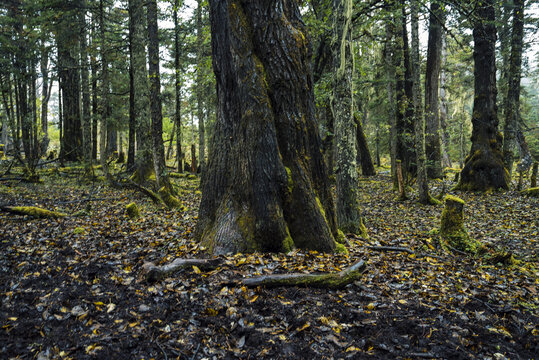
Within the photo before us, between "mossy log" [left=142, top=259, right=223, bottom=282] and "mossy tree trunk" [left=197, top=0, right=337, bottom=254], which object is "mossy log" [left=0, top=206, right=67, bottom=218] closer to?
"mossy tree trunk" [left=197, top=0, right=337, bottom=254]

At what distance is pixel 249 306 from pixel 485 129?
1205cm

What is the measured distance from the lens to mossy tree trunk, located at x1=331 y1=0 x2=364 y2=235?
6035 millimetres

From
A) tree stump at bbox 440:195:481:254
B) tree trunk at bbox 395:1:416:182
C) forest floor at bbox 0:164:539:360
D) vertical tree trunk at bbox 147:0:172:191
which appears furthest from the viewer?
tree trunk at bbox 395:1:416:182

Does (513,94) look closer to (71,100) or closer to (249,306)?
(249,306)

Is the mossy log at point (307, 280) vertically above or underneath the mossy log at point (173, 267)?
underneath

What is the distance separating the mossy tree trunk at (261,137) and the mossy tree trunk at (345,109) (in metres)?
1.32

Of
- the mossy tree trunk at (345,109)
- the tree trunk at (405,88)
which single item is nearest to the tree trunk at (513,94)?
the tree trunk at (405,88)

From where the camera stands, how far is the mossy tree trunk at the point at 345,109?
6.04 metres

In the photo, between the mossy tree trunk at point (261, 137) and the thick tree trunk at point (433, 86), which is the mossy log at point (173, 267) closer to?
the mossy tree trunk at point (261, 137)

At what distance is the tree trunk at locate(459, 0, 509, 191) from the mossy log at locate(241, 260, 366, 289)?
980 centimetres

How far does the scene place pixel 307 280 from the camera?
3.58 m

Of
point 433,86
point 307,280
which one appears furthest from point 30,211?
point 433,86

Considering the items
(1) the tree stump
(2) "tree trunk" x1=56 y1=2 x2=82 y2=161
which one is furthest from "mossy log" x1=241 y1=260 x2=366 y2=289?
(2) "tree trunk" x1=56 y1=2 x2=82 y2=161

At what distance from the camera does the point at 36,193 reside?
10.8m
